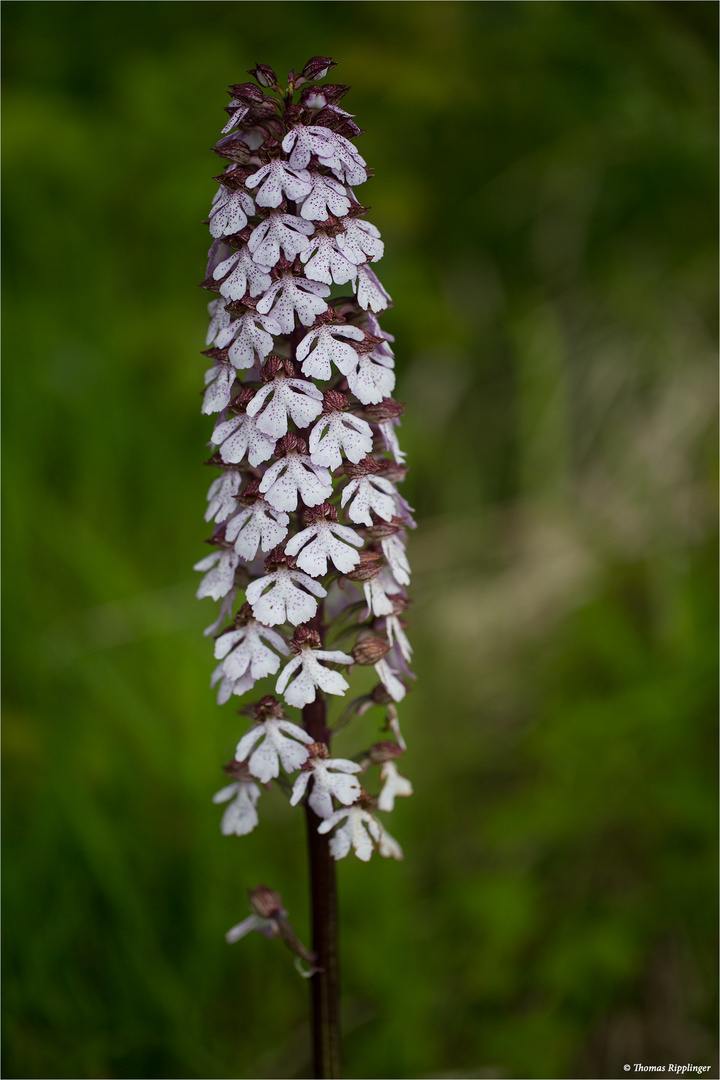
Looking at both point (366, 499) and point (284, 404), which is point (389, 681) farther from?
point (284, 404)

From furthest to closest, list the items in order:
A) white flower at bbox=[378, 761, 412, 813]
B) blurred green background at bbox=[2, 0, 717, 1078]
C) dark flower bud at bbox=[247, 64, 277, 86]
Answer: blurred green background at bbox=[2, 0, 717, 1078] < white flower at bbox=[378, 761, 412, 813] < dark flower bud at bbox=[247, 64, 277, 86]

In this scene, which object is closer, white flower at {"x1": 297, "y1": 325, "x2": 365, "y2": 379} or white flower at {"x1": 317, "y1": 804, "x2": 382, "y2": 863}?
white flower at {"x1": 297, "y1": 325, "x2": 365, "y2": 379}

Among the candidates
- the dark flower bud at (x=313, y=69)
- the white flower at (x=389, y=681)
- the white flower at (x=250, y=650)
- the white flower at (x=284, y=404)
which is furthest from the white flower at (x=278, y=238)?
the white flower at (x=389, y=681)

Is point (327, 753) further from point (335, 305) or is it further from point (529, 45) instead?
point (529, 45)

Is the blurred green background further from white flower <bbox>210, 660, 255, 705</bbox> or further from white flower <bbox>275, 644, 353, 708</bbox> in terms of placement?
white flower <bbox>275, 644, 353, 708</bbox>

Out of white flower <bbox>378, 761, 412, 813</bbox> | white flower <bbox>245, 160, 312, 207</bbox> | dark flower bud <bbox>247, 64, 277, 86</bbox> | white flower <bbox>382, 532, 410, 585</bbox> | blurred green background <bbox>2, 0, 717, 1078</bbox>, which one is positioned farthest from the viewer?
blurred green background <bbox>2, 0, 717, 1078</bbox>

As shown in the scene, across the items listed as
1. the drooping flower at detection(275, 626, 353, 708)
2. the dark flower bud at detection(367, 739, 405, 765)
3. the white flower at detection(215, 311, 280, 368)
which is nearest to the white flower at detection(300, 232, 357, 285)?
the white flower at detection(215, 311, 280, 368)
